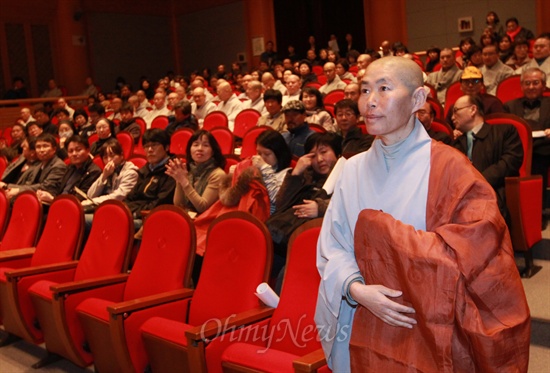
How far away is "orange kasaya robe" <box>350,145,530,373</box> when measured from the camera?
1.14m

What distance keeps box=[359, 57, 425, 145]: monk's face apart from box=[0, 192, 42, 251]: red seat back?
2.79 meters

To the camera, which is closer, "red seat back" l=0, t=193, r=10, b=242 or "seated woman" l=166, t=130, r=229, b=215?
"seated woman" l=166, t=130, r=229, b=215

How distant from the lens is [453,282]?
3.72 ft

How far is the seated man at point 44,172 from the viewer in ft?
14.6

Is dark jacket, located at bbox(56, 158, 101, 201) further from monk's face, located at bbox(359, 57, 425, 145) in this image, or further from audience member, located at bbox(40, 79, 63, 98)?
audience member, located at bbox(40, 79, 63, 98)

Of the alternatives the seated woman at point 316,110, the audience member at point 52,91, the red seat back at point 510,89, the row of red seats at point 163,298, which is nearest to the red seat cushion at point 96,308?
the row of red seats at point 163,298

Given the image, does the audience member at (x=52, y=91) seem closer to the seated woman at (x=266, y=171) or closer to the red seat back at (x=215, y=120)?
the red seat back at (x=215, y=120)

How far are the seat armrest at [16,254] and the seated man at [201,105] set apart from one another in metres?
3.63

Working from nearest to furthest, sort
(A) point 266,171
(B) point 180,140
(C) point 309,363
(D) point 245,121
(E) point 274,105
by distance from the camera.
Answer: (C) point 309,363
(A) point 266,171
(E) point 274,105
(B) point 180,140
(D) point 245,121

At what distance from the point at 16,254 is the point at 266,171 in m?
1.52

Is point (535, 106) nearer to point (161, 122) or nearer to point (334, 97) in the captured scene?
point (334, 97)

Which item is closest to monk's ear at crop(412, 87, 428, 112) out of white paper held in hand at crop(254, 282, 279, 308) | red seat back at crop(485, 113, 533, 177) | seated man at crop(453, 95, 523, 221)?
white paper held in hand at crop(254, 282, 279, 308)

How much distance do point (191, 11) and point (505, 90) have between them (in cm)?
1100

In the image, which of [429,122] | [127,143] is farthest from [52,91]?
[429,122]
